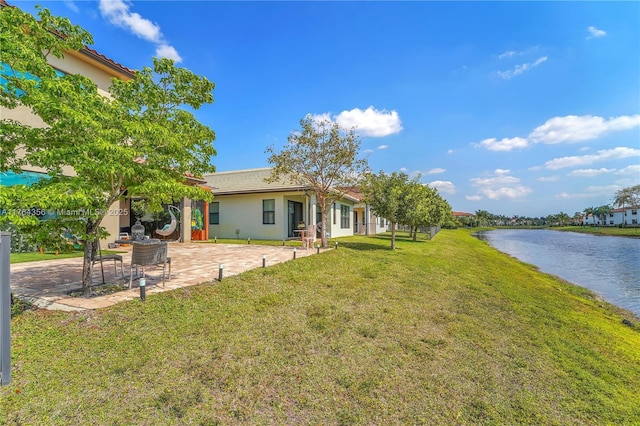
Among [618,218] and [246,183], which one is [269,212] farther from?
[618,218]

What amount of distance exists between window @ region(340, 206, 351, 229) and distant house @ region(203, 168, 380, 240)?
201 cm

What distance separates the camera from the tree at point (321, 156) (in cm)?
1363

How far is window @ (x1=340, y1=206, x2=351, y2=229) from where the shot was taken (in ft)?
76.4

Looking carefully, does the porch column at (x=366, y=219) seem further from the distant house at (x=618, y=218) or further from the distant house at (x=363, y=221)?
the distant house at (x=618, y=218)

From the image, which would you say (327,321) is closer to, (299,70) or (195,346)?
(195,346)

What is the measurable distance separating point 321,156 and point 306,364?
11.0 metres

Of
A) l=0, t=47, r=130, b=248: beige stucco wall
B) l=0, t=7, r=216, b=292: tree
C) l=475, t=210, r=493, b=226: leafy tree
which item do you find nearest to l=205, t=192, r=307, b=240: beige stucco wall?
l=0, t=47, r=130, b=248: beige stucco wall

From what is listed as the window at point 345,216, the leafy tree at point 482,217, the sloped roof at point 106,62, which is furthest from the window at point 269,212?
the leafy tree at point 482,217

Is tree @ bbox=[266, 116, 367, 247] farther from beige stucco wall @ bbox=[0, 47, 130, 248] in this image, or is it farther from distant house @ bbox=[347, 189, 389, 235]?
distant house @ bbox=[347, 189, 389, 235]

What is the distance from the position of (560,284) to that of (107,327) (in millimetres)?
16057

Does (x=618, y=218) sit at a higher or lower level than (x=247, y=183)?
lower

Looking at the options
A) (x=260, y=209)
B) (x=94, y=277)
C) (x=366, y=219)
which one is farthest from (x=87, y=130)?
(x=366, y=219)

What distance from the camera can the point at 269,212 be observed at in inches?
706

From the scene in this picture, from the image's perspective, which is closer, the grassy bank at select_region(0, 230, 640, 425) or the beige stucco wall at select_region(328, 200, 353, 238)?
the grassy bank at select_region(0, 230, 640, 425)
